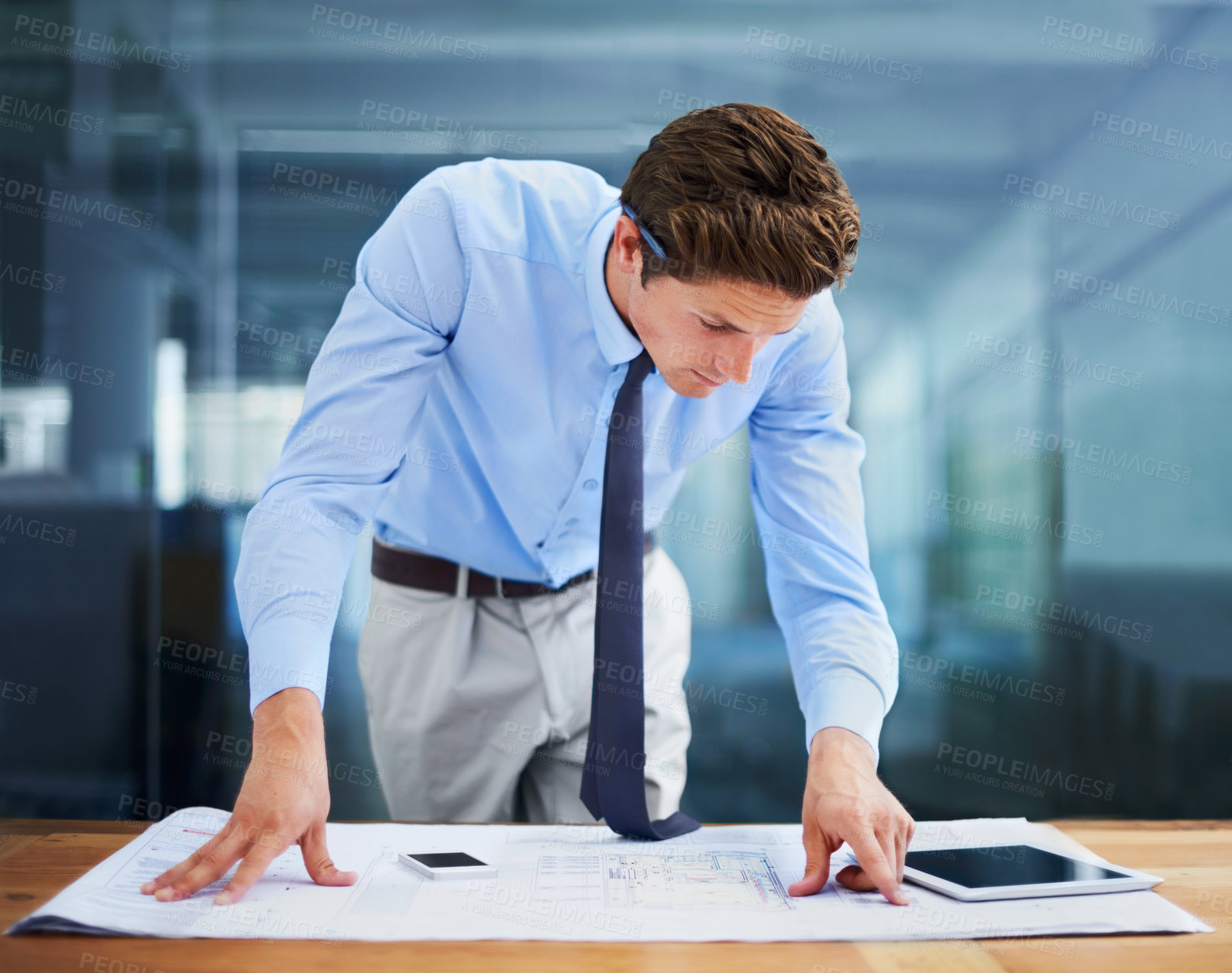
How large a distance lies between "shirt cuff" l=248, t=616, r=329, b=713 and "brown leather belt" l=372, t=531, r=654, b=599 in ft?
1.40

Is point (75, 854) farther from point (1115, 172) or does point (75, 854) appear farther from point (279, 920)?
point (1115, 172)

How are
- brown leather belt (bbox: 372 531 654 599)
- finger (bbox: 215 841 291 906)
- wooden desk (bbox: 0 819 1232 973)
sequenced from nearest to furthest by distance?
1. wooden desk (bbox: 0 819 1232 973)
2. finger (bbox: 215 841 291 906)
3. brown leather belt (bbox: 372 531 654 599)

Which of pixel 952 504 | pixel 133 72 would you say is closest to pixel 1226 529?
Answer: pixel 952 504

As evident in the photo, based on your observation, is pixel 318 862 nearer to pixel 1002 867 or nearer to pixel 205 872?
pixel 205 872

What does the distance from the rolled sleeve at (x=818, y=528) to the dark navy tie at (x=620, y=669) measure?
0.22 meters

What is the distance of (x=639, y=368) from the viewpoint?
116 centimetres

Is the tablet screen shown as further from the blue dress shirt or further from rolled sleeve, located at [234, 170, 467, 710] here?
rolled sleeve, located at [234, 170, 467, 710]

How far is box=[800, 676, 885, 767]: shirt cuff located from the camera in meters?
1.07

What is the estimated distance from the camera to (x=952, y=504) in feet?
8.89

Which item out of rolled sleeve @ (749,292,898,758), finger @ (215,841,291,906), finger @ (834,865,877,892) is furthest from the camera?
rolled sleeve @ (749,292,898,758)

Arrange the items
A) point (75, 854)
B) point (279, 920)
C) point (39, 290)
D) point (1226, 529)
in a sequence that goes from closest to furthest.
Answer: point (279, 920) < point (75, 854) < point (39, 290) < point (1226, 529)

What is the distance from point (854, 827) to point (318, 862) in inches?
19.8

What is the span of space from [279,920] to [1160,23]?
312cm

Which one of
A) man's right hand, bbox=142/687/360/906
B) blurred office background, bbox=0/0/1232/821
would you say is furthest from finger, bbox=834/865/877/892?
blurred office background, bbox=0/0/1232/821
